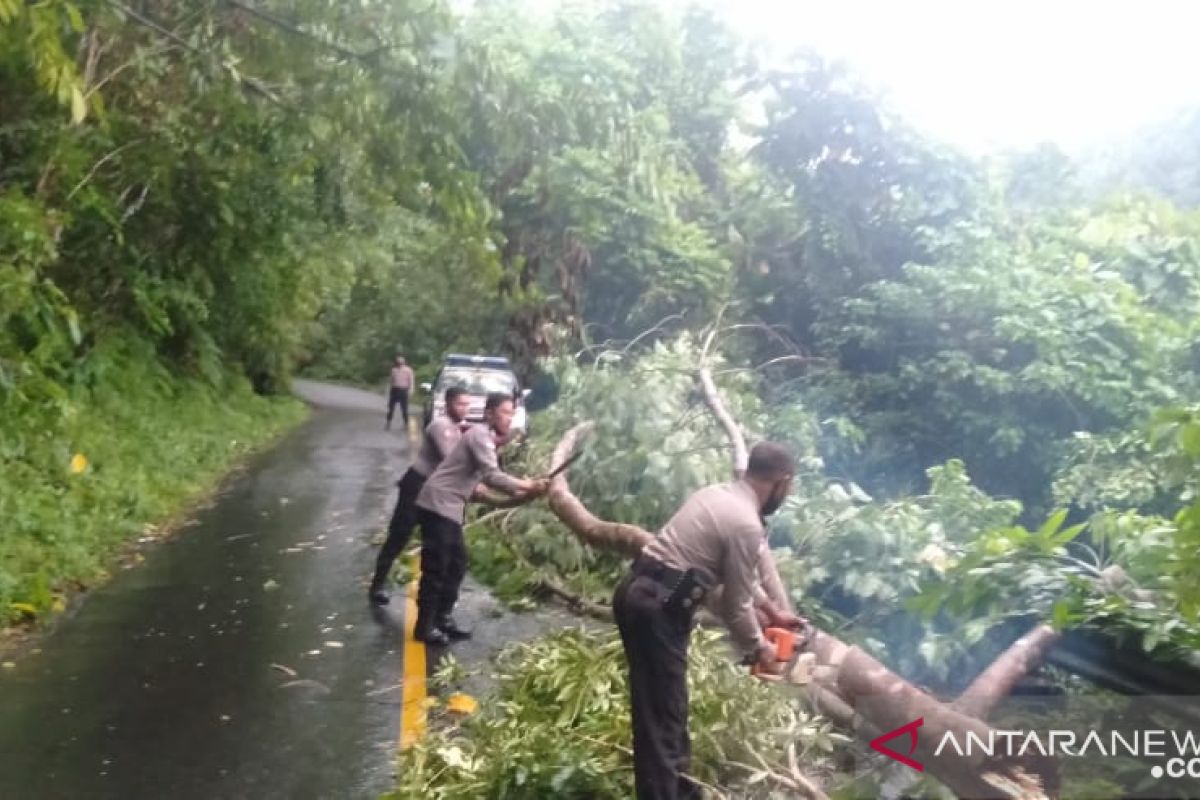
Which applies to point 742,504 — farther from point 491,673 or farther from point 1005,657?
point 491,673

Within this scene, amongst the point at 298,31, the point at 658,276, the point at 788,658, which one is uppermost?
the point at 298,31

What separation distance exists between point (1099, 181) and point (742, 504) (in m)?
13.5

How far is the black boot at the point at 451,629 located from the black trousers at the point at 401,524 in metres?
1.08

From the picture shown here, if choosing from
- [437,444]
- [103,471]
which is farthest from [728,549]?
[103,471]

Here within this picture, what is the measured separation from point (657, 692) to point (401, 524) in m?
4.89

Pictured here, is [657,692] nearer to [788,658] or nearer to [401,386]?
[788,658]

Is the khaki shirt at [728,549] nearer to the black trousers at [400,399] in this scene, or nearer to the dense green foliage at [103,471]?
the dense green foliage at [103,471]

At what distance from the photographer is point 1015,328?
11414 mm

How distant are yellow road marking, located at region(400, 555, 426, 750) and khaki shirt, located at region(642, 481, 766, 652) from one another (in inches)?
77.2

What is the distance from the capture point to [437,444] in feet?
30.1

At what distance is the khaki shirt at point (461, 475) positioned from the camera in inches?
322

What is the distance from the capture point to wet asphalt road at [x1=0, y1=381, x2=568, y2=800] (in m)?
5.93

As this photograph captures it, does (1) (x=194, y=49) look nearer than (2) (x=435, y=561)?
No

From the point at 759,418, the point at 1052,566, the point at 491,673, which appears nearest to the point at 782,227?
the point at 759,418
